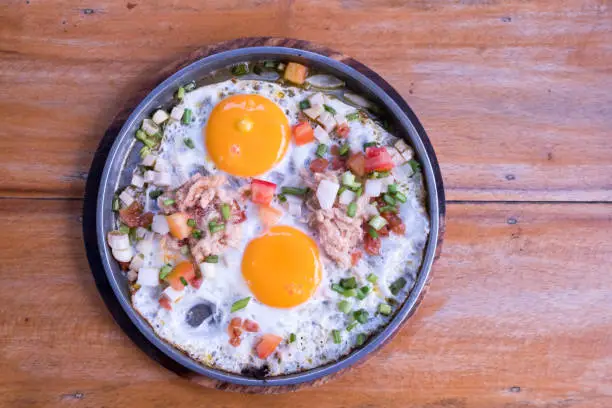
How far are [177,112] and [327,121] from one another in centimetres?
79

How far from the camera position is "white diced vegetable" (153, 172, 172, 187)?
312 centimetres

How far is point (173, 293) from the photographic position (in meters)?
3.09

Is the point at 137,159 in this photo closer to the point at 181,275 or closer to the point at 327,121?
the point at 181,275

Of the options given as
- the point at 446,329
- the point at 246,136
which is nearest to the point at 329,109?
the point at 246,136

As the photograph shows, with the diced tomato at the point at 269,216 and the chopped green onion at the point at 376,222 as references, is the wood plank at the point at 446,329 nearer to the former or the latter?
the chopped green onion at the point at 376,222

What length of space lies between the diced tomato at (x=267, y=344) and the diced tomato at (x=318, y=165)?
0.88m

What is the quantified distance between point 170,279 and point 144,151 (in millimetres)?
699

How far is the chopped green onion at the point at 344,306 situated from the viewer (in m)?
3.08

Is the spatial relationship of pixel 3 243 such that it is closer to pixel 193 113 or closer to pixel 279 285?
pixel 193 113

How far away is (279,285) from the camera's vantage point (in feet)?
10.00

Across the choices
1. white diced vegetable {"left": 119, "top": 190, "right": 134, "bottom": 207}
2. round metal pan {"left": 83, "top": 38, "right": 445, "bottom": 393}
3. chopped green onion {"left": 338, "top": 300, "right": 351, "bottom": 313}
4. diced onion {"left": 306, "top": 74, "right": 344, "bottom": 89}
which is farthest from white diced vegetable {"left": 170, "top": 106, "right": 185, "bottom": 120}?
chopped green onion {"left": 338, "top": 300, "right": 351, "bottom": 313}

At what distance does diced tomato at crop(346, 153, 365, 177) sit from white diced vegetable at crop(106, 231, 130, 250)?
1.23 metres

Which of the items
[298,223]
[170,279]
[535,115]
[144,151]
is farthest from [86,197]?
[535,115]

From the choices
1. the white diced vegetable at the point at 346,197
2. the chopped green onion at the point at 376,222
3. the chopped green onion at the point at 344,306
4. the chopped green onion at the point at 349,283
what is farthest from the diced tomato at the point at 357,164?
the chopped green onion at the point at 344,306
